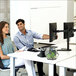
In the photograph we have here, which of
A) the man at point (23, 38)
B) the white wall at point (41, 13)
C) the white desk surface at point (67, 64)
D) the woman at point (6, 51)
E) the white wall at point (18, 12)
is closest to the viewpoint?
the white desk surface at point (67, 64)

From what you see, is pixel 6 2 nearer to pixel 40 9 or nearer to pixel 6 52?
pixel 40 9

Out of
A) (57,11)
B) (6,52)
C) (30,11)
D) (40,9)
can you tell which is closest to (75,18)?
(57,11)

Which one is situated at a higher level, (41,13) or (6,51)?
(41,13)

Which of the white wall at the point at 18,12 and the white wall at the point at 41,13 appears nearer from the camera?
the white wall at the point at 41,13

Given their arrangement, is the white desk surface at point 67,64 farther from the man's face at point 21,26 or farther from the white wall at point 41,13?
the white wall at point 41,13

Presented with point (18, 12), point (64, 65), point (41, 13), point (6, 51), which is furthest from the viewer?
point (18, 12)

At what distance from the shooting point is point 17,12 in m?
5.73

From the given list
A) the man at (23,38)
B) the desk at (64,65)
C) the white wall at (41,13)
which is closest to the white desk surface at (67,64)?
the desk at (64,65)

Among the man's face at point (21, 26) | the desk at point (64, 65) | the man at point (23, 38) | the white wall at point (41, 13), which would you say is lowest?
the desk at point (64, 65)

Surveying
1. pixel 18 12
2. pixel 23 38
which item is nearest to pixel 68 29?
pixel 23 38

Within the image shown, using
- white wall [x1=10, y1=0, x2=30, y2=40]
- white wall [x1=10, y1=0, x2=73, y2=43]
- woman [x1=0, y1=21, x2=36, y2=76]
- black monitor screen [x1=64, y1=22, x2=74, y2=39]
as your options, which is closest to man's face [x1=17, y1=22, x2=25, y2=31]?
woman [x1=0, y1=21, x2=36, y2=76]

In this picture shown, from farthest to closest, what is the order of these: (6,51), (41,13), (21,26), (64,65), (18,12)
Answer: (18,12) < (41,13) < (21,26) < (6,51) < (64,65)

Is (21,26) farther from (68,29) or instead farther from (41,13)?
(41,13)

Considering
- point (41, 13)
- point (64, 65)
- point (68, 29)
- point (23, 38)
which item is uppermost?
point (41, 13)
